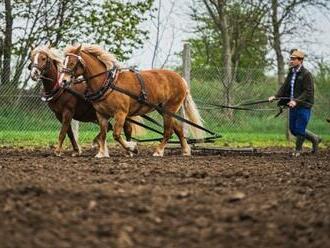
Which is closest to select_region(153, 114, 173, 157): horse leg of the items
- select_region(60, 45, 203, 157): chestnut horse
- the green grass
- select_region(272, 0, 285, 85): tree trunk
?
select_region(60, 45, 203, 157): chestnut horse

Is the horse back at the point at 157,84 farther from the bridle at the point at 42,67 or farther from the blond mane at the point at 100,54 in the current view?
the bridle at the point at 42,67

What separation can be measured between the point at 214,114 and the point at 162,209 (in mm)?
13011

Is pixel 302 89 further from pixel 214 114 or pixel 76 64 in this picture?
pixel 214 114

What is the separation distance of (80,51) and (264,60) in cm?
1963

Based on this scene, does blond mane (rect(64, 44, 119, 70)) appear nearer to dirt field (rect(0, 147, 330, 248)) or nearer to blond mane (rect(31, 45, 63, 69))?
blond mane (rect(31, 45, 63, 69))

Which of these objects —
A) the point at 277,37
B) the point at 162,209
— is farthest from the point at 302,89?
the point at 277,37

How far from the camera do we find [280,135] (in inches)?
902

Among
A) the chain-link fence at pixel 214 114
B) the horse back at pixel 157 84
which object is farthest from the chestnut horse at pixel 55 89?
the chain-link fence at pixel 214 114

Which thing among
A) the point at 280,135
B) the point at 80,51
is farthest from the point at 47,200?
the point at 280,135

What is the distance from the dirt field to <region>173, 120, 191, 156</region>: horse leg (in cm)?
479

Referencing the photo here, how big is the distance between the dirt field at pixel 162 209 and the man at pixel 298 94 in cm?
520

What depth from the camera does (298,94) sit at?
44.5ft

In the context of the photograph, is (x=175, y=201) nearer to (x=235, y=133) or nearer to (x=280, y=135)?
(x=235, y=133)

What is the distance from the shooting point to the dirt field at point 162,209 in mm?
4613
